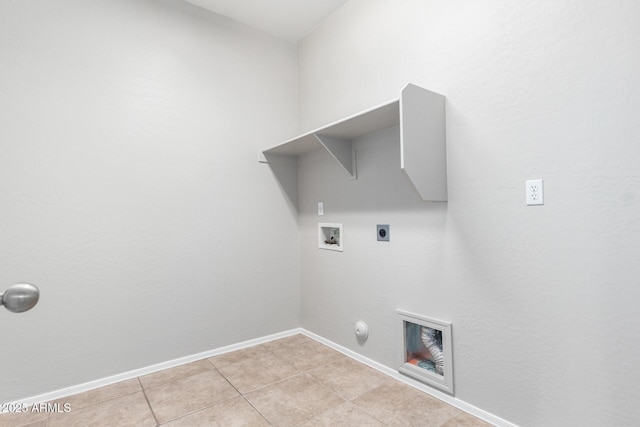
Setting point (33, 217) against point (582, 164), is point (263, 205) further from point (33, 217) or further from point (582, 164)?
point (582, 164)

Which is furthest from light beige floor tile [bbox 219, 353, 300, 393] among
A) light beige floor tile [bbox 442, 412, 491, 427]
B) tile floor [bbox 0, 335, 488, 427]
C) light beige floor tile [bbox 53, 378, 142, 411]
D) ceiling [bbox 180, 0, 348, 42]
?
ceiling [bbox 180, 0, 348, 42]

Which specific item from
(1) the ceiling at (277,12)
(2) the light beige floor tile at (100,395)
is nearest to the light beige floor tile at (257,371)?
(2) the light beige floor tile at (100,395)

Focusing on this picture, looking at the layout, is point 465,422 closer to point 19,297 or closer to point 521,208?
point 521,208

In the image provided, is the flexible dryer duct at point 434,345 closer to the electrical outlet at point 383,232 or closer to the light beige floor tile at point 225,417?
the electrical outlet at point 383,232

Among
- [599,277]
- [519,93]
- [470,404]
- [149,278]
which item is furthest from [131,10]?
[470,404]

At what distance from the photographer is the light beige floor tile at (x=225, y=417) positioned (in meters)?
1.59

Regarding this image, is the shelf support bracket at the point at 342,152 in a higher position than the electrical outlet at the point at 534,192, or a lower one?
higher

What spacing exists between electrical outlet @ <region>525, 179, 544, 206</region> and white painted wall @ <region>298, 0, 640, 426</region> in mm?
25

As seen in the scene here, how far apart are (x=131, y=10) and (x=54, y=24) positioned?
453mm

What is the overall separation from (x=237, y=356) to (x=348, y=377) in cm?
86

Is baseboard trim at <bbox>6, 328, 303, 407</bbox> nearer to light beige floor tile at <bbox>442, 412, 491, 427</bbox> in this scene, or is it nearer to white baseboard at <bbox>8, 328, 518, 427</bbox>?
white baseboard at <bbox>8, 328, 518, 427</bbox>

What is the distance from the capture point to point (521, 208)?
4.74 feet

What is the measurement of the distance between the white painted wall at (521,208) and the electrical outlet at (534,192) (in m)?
0.02

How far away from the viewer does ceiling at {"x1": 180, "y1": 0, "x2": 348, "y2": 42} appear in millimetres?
2383
